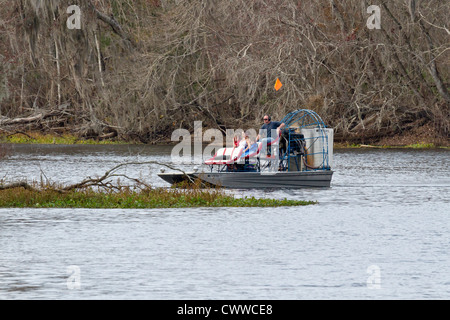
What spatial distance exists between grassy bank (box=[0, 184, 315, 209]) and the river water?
20 cm

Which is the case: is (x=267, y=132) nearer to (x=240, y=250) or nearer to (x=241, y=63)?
(x=240, y=250)

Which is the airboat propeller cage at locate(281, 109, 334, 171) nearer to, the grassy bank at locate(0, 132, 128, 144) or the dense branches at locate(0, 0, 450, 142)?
the dense branches at locate(0, 0, 450, 142)

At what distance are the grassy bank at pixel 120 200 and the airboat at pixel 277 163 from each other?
7.62 feet

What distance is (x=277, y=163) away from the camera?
2602 cm

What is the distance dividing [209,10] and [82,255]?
108 ft

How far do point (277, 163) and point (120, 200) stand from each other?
5.69 metres

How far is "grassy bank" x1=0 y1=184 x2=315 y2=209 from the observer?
2155cm

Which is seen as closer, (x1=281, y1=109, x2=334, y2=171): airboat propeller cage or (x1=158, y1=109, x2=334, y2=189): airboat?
(x1=158, y1=109, x2=334, y2=189): airboat

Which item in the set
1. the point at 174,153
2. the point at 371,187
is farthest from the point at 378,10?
the point at 371,187

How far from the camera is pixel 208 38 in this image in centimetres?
4884

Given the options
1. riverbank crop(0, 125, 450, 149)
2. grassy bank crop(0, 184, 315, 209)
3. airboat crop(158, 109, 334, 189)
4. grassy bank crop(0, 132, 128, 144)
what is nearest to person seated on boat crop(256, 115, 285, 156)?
airboat crop(158, 109, 334, 189)

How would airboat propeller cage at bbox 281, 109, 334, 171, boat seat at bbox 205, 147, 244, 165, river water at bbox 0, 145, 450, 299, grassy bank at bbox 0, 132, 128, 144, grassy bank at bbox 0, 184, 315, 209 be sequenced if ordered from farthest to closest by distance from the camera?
grassy bank at bbox 0, 132, 128, 144 < airboat propeller cage at bbox 281, 109, 334, 171 < boat seat at bbox 205, 147, 244, 165 < grassy bank at bbox 0, 184, 315, 209 < river water at bbox 0, 145, 450, 299

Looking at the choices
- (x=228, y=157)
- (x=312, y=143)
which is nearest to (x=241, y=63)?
(x=312, y=143)

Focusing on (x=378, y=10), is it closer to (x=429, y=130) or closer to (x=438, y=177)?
(x=429, y=130)
